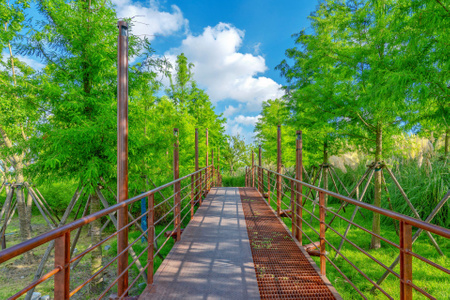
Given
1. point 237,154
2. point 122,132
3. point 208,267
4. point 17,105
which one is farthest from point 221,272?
point 237,154

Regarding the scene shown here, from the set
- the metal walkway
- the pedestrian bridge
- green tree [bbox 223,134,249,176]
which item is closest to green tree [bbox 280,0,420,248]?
the pedestrian bridge

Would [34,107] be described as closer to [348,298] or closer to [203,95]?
[348,298]

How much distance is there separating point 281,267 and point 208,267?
3.53ft

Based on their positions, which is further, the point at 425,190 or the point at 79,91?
the point at 425,190

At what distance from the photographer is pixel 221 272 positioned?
10.9ft

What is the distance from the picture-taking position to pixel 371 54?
16.8ft

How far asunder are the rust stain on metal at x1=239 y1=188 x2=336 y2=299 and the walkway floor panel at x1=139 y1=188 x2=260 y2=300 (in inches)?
5.8

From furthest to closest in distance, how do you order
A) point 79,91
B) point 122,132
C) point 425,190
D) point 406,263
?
point 425,190
point 79,91
point 122,132
point 406,263

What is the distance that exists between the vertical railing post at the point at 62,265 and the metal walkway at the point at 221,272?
123cm

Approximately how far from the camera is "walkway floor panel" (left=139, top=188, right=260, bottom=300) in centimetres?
282

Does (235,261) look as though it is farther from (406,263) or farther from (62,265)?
(62,265)

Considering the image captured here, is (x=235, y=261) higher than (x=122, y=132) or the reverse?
the reverse

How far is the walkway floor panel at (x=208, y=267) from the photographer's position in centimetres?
282

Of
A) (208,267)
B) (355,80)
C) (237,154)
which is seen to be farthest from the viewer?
(237,154)
